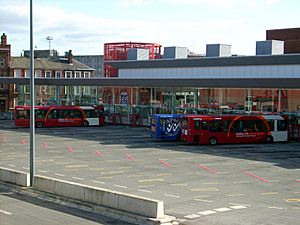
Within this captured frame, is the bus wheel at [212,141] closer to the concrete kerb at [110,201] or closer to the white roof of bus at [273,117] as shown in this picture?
the white roof of bus at [273,117]

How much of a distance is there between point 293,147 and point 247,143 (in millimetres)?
4581

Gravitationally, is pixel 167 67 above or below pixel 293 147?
above

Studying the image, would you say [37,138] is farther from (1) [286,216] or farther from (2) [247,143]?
(1) [286,216]

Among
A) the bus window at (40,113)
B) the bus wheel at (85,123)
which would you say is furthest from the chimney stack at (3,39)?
the bus window at (40,113)

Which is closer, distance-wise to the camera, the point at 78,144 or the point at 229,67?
the point at 78,144

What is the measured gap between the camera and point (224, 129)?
51.9 m

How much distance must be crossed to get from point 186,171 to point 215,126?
17.2 meters

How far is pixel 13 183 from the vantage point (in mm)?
28453

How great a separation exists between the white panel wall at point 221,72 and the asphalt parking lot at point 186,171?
9.39 m

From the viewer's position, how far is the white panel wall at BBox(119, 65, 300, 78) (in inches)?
2331

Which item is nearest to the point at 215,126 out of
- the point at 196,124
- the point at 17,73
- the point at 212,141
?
the point at 212,141

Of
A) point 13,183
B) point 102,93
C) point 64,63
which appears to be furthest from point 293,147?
point 64,63

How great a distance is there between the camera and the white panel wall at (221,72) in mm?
59219

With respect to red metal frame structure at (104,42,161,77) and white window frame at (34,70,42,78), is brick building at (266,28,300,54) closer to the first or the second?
red metal frame structure at (104,42,161,77)
